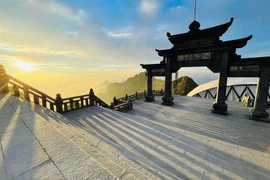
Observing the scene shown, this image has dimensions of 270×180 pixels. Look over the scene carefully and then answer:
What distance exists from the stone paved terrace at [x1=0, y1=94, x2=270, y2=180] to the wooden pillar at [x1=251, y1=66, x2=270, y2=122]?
2.23 feet

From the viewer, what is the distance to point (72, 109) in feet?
26.4

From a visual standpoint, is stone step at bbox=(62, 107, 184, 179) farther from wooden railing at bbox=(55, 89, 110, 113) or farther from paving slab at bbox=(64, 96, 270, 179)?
wooden railing at bbox=(55, 89, 110, 113)

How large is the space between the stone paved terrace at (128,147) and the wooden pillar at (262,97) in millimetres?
680

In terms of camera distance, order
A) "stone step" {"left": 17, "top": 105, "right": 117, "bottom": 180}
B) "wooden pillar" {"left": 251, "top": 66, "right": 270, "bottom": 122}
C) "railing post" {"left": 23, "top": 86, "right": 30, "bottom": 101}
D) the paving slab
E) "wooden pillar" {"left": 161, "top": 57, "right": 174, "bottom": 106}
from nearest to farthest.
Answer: "stone step" {"left": 17, "top": 105, "right": 117, "bottom": 180}, the paving slab, "railing post" {"left": 23, "top": 86, "right": 30, "bottom": 101}, "wooden pillar" {"left": 251, "top": 66, "right": 270, "bottom": 122}, "wooden pillar" {"left": 161, "top": 57, "right": 174, "bottom": 106}

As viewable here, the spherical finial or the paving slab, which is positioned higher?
the spherical finial

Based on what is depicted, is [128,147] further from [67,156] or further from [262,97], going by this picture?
[262,97]

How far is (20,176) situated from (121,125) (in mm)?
4743

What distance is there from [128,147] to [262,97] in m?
9.48

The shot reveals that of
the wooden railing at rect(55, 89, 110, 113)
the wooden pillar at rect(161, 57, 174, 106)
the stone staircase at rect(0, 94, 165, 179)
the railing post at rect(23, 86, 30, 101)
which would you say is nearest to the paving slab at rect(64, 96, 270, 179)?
the stone staircase at rect(0, 94, 165, 179)

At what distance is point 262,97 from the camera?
7.39 meters

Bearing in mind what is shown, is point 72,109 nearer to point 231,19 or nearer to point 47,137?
point 47,137

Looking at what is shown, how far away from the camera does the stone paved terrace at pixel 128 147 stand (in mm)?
1736

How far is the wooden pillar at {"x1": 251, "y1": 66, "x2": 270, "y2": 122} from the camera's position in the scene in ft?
23.6

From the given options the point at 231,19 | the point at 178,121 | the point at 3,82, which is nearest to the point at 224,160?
the point at 178,121
